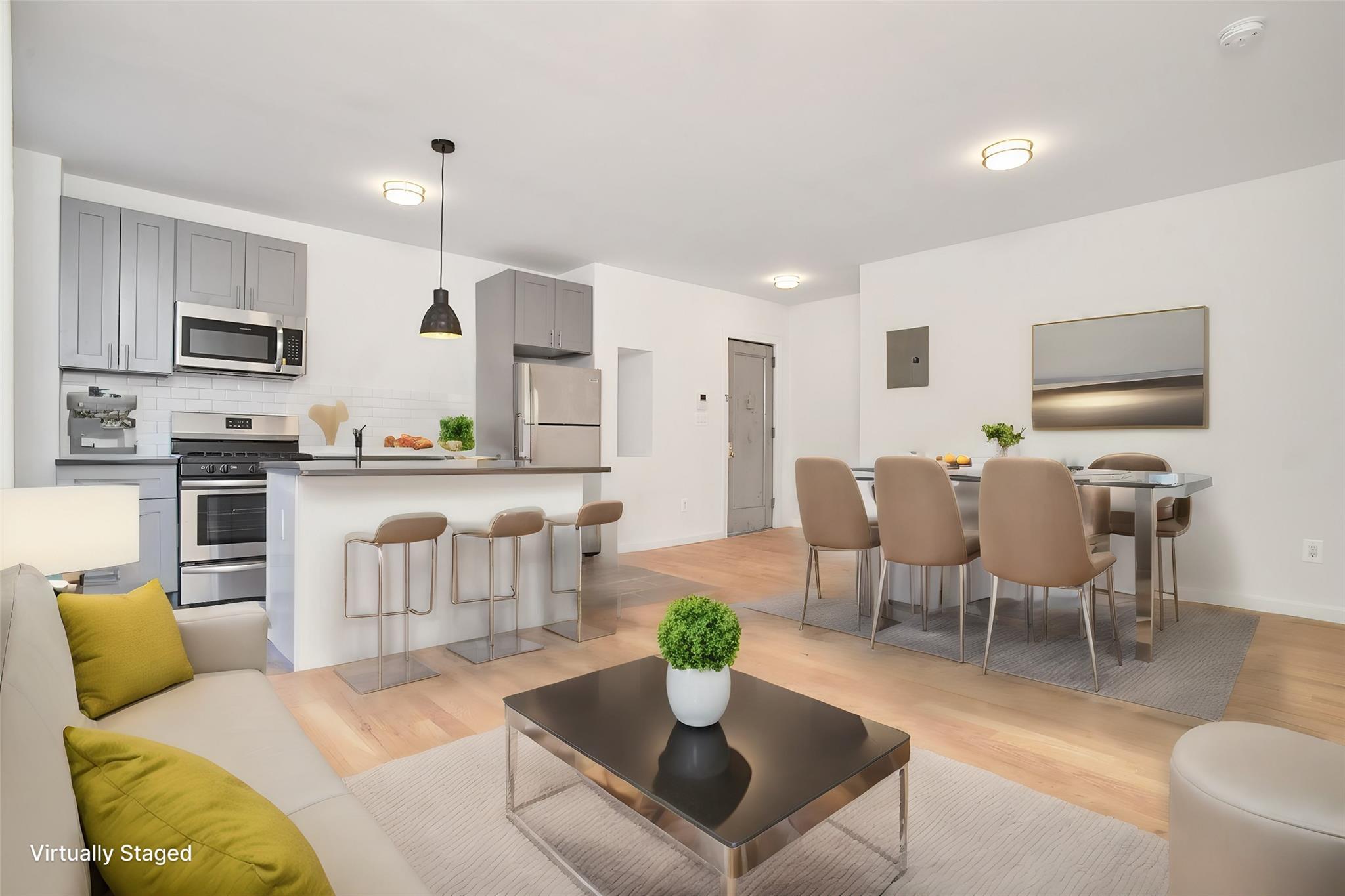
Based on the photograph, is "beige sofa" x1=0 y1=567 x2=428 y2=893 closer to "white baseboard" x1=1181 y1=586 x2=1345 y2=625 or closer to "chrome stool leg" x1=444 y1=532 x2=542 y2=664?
"chrome stool leg" x1=444 y1=532 x2=542 y2=664

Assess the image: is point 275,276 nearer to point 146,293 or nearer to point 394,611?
point 146,293

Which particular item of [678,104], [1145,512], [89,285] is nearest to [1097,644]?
[1145,512]

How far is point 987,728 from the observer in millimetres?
2492

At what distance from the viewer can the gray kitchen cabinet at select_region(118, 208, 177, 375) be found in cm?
410

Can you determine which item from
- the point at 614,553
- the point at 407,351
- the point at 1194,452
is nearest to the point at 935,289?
the point at 1194,452

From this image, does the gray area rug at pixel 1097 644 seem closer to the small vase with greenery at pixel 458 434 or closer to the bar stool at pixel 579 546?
the bar stool at pixel 579 546

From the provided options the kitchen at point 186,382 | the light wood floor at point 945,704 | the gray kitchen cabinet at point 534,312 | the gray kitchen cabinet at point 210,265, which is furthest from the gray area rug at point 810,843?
the gray kitchen cabinet at point 534,312

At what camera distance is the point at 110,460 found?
12.5ft

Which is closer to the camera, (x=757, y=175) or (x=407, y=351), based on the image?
(x=757, y=175)

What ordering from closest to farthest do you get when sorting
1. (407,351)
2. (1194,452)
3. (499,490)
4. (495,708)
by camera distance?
(495,708) → (499,490) → (1194,452) → (407,351)

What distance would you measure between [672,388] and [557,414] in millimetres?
1509

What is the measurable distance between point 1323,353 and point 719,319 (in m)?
4.80

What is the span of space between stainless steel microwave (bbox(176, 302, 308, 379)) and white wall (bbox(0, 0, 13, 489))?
1.19 meters

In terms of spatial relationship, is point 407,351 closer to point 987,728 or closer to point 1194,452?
point 987,728
